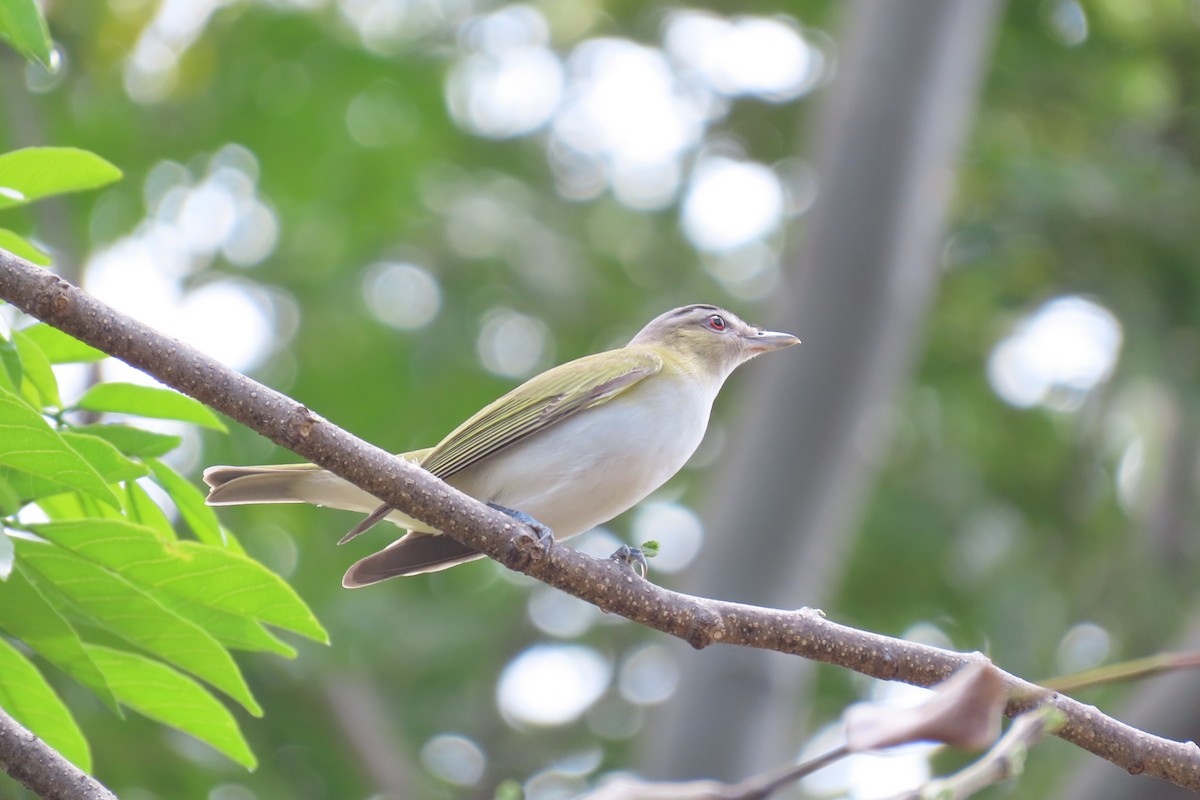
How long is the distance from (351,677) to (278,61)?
14.5 ft

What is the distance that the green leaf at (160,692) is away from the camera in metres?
2.86

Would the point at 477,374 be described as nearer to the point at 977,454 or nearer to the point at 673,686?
the point at 673,686

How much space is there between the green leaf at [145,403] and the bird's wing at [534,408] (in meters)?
1.52

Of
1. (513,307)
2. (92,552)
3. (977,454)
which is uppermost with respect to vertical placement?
(977,454)

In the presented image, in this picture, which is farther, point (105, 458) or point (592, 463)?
point (592, 463)

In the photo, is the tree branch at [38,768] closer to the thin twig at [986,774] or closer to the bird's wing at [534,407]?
the thin twig at [986,774]

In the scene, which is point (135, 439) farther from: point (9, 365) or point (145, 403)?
point (9, 365)

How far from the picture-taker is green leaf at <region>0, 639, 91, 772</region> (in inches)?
108

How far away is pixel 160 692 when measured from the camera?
2873mm

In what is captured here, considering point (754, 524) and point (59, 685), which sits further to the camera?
point (754, 524)

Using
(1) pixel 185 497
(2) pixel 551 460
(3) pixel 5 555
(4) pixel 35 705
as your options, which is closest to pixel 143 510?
(1) pixel 185 497

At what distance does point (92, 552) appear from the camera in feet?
8.55

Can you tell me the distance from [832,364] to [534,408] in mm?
3153

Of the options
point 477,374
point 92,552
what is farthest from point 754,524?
point 92,552
